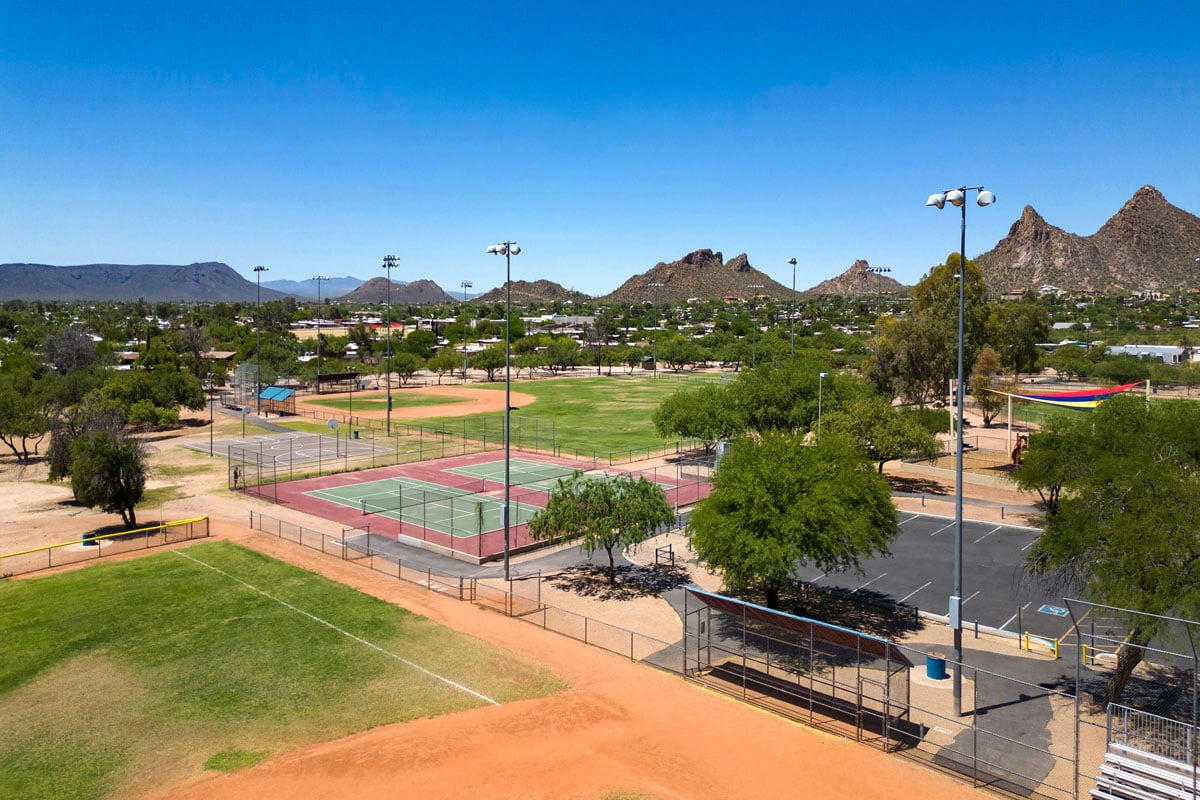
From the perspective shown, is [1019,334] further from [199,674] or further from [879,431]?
[199,674]

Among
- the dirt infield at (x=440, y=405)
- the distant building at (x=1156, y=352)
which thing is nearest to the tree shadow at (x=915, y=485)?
the dirt infield at (x=440, y=405)

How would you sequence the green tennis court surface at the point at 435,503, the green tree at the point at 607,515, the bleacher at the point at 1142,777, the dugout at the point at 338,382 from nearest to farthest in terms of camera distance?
the bleacher at the point at 1142,777
the green tree at the point at 607,515
the green tennis court surface at the point at 435,503
the dugout at the point at 338,382

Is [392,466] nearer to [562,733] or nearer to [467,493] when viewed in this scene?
[467,493]

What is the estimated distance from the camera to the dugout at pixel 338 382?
367 ft

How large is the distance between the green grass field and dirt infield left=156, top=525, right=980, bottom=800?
3.49 ft

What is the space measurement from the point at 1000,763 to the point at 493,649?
14750 mm

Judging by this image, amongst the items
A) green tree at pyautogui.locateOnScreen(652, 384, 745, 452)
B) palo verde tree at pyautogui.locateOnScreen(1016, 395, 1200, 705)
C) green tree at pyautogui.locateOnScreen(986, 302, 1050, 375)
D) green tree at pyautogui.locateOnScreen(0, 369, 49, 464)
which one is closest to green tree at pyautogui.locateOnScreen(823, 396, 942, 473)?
green tree at pyautogui.locateOnScreen(652, 384, 745, 452)

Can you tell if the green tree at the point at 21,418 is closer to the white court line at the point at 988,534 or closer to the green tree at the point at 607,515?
the green tree at the point at 607,515

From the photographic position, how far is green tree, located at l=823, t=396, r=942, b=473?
48.3 metres

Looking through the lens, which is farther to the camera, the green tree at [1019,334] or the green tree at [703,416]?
the green tree at [1019,334]

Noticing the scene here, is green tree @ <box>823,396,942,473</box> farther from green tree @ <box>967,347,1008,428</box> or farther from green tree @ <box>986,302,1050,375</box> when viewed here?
green tree @ <box>986,302,1050,375</box>

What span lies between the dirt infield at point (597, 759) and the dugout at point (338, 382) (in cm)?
9674

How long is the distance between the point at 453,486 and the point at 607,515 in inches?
902

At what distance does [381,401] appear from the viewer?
10075 centimetres
